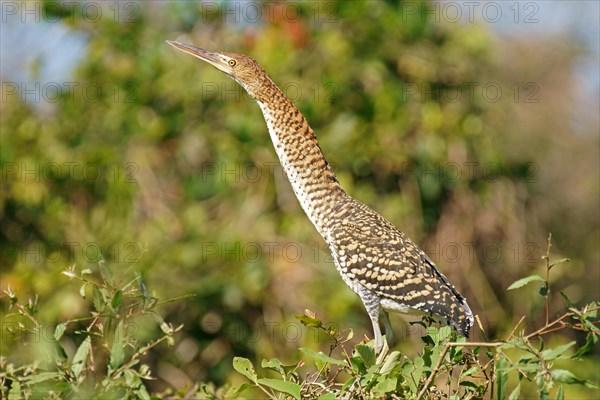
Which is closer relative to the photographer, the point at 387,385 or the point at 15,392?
the point at 15,392

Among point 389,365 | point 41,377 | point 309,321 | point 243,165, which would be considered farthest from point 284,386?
point 243,165

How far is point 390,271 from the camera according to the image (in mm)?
4434

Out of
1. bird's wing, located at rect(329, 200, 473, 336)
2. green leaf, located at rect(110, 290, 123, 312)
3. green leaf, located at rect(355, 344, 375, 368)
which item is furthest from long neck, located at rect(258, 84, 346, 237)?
green leaf, located at rect(110, 290, 123, 312)

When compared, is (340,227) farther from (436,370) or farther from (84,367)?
(84,367)

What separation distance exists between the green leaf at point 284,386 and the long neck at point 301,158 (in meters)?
1.59

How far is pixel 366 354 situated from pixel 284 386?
0.90 feet

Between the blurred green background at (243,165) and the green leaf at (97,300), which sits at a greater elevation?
the green leaf at (97,300)

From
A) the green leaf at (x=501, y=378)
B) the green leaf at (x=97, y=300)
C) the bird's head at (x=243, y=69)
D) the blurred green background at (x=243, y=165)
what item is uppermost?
the bird's head at (x=243, y=69)

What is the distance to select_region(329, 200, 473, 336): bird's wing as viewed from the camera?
14.2ft

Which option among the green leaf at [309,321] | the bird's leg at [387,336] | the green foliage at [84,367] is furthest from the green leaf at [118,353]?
the bird's leg at [387,336]

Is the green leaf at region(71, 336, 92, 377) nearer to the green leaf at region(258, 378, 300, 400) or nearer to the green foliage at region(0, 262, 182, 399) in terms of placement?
the green foliage at region(0, 262, 182, 399)

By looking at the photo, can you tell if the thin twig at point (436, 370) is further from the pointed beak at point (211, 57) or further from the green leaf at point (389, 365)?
the pointed beak at point (211, 57)

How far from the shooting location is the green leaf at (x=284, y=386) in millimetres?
2932

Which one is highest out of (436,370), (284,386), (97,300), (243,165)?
(97,300)
